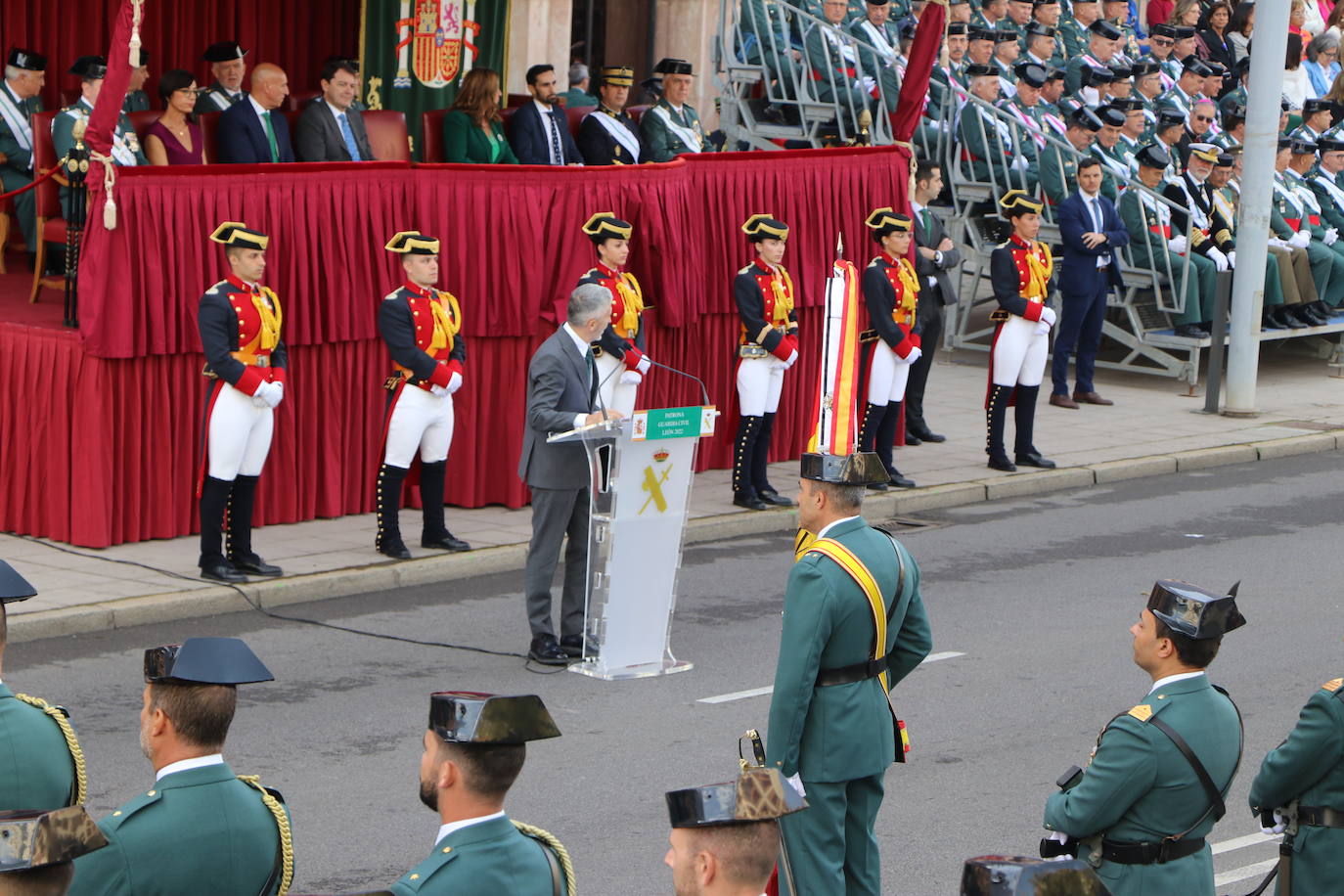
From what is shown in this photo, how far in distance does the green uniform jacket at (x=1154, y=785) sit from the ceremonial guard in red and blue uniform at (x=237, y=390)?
695 cm

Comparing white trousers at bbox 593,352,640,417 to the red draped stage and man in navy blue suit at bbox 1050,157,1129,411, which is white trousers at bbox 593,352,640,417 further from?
man in navy blue suit at bbox 1050,157,1129,411

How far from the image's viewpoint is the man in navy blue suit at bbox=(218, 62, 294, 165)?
14141 millimetres

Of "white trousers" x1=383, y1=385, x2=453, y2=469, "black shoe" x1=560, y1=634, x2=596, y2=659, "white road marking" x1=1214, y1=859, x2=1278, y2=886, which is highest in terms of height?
"white trousers" x1=383, y1=385, x2=453, y2=469

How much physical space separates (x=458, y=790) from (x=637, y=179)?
10083 millimetres

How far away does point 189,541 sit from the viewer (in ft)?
40.9

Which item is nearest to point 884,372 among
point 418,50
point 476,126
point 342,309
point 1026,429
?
point 1026,429

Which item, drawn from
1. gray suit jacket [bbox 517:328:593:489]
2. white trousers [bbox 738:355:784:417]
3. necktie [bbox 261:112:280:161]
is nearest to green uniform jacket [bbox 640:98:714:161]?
white trousers [bbox 738:355:784:417]

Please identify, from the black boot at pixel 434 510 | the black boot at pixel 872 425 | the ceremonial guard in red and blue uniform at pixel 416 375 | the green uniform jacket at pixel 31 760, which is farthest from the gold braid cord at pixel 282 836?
the black boot at pixel 872 425

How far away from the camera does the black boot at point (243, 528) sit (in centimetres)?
1166

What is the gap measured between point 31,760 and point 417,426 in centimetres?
706

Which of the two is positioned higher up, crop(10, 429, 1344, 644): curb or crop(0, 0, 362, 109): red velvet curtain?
crop(0, 0, 362, 109): red velvet curtain

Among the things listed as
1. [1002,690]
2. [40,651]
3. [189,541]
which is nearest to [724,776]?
[1002,690]

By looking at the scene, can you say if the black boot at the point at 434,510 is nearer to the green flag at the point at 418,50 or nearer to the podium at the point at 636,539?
the podium at the point at 636,539

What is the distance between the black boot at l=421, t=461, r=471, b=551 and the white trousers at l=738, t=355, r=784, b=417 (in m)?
2.49
